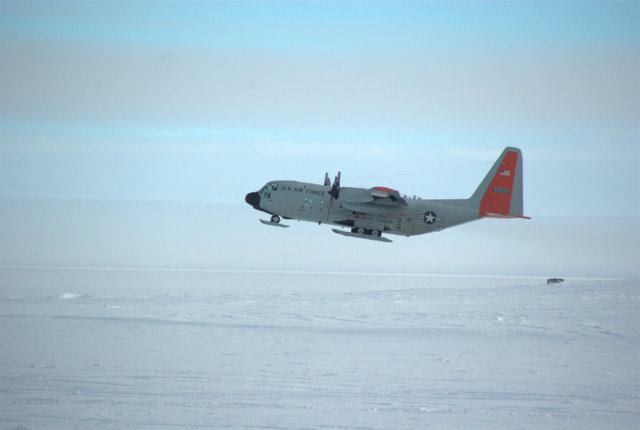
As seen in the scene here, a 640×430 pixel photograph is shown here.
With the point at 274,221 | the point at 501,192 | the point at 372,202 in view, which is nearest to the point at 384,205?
the point at 372,202

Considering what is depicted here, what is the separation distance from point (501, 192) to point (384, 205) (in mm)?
9460

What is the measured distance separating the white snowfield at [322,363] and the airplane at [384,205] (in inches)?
265

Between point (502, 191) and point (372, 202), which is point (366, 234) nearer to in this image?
point (372, 202)

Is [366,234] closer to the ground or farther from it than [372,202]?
closer to the ground

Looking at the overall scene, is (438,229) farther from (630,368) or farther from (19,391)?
(19,391)

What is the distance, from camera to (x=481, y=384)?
26953mm

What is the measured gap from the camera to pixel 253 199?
46.0 metres

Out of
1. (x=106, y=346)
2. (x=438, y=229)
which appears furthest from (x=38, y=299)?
(x=438, y=229)

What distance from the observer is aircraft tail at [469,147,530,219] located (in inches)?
1815

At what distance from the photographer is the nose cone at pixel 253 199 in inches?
1807

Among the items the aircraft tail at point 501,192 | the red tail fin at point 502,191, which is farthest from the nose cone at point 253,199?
the red tail fin at point 502,191

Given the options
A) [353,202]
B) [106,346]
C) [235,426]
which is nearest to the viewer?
[235,426]

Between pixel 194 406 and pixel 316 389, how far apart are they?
17.1ft

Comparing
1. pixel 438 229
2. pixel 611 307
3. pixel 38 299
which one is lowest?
pixel 38 299
